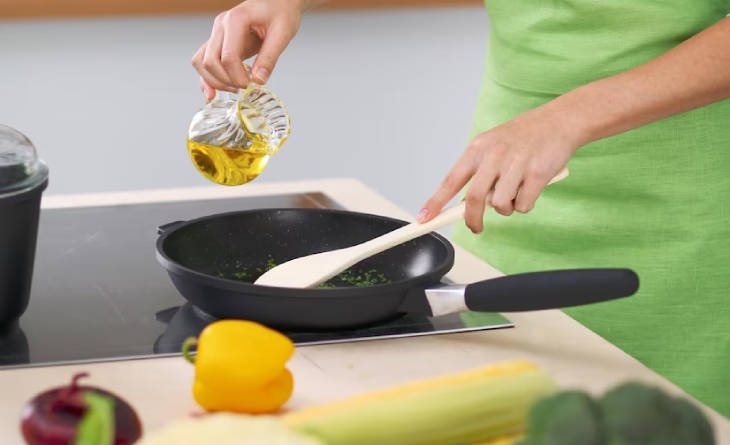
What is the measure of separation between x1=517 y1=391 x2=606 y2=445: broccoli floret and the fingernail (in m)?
0.75

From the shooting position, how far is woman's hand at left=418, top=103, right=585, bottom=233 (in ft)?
3.54

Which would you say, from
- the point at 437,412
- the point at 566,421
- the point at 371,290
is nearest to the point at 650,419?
the point at 566,421

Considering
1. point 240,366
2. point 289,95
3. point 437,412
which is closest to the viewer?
point 437,412

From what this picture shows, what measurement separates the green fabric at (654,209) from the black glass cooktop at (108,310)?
40 cm

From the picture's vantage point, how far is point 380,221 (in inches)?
48.3

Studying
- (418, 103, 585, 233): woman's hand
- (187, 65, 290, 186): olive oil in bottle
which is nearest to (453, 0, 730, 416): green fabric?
(418, 103, 585, 233): woman's hand

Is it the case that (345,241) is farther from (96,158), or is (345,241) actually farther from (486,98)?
(96,158)

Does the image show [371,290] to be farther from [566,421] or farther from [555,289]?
[566,421]

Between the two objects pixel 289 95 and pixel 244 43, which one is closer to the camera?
pixel 244 43

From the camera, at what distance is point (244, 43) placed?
1.33 meters

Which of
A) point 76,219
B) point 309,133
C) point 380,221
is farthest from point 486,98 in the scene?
point 309,133

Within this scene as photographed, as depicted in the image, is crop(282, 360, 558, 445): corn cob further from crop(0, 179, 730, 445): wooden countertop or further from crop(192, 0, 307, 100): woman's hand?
crop(192, 0, 307, 100): woman's hand

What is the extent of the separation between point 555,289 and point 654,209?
521 millimetres

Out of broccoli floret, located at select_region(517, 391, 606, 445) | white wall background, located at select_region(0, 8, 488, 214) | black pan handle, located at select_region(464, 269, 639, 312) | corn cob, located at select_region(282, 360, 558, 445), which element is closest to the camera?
broccoli floret, located at select_region(517, 391, 606, 445)
